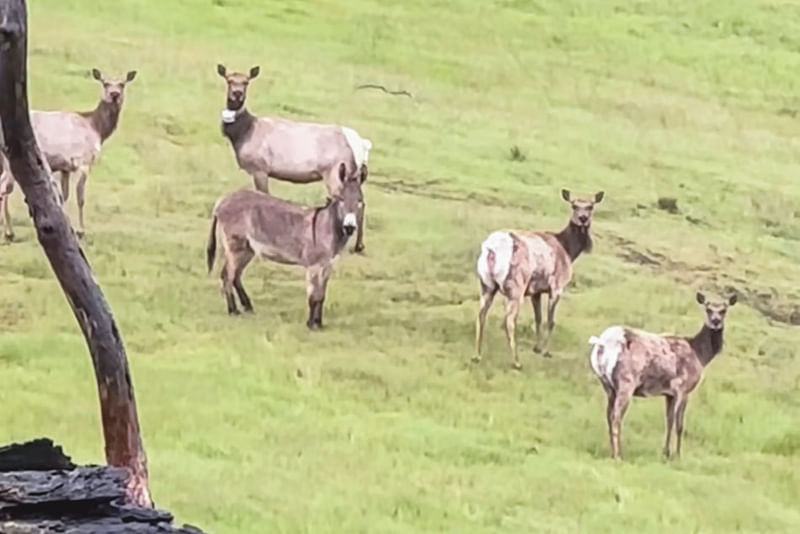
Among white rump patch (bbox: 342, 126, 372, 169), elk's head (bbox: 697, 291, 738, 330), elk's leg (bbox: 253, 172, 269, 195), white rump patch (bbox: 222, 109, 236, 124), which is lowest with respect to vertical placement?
elk's head (bbox: 697, 291, 738, 330)

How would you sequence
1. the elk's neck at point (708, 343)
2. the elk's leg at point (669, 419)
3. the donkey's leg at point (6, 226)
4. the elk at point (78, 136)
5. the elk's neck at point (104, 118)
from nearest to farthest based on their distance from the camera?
the elk's leg at point (669, 419), the elk's neck at point (708, 343), the donkey's leg at point (6, 226), the elk at point (78, 136), the elk's neck at point (104, 118)

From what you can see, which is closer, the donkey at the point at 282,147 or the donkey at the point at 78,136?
the donkey at the point at 78,136

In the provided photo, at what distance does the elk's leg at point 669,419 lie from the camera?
1309 cm

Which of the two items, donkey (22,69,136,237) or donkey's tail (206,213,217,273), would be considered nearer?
donkey's tail (206,213,217,273)

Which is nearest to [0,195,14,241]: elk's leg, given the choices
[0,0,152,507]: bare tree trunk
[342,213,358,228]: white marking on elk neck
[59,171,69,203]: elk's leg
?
[59,171,69,203]: elk's leg

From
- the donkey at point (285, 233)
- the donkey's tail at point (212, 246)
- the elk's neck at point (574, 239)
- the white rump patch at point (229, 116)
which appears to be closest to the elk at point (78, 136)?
the white rump patch at point (229, 116)

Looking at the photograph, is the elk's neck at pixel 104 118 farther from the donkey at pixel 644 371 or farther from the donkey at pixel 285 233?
the donkey at pixel 644 371

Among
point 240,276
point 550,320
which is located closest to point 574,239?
point 550,320

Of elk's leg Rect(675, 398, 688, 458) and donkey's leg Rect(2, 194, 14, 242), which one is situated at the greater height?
donkey's leg Rect(2, 194, 14, 242)

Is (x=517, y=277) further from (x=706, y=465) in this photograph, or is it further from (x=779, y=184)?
(x=779, y=184)

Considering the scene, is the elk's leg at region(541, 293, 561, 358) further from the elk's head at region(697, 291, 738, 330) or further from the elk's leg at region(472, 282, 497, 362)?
the elk's head at region(697, 291, 738, 330)

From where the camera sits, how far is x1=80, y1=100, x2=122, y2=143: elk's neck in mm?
17062

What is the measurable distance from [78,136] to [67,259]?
9.56m

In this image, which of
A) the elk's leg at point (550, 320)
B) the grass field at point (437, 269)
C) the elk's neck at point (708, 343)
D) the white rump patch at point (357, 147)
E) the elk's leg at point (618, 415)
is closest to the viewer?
the grass field at point (437, 269)
